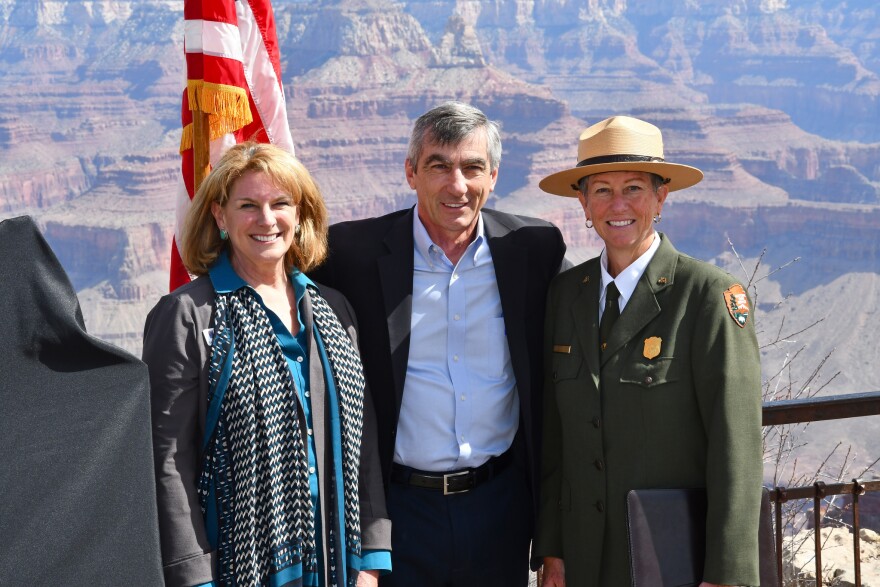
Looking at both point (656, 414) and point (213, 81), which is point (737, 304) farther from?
point (213, 81)

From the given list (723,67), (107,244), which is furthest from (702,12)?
(107,244)

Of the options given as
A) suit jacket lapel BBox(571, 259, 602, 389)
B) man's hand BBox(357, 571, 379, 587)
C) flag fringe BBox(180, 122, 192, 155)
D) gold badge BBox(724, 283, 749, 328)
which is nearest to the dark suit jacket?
suit jacket lapel BBox(571, 259, 602, 389)

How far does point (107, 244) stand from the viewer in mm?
73688

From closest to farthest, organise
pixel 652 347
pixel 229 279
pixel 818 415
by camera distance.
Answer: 1. pixel 229 279
2. pixel 652 347
3. pixel 818 415

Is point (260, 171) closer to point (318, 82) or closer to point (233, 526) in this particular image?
point (233, 526)

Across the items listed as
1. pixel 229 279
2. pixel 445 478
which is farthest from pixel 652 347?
pixel 229 279

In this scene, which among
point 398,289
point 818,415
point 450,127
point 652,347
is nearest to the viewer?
point 652,347

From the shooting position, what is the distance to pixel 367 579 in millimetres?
2684

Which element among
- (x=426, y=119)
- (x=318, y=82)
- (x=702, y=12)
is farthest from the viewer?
(x=702, y=12)

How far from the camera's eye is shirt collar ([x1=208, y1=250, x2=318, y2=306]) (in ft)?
8.33

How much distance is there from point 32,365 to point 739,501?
5.64 ft

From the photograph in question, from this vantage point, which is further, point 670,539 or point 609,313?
point 609,313

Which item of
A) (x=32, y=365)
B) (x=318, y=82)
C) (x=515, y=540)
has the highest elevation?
(x=318, y=82)

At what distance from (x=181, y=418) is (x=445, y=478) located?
855 mm
